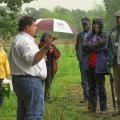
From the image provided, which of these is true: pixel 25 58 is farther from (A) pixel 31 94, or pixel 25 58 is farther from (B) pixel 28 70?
(A) pixel 31 94

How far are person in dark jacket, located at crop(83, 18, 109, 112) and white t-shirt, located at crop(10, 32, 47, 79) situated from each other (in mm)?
2952

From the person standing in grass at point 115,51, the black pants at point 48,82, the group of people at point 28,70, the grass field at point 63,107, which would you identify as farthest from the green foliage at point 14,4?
the group of people at point 28,70

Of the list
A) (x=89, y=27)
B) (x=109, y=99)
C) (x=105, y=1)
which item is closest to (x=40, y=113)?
(x=89, y=27)

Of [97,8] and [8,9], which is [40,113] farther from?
[97,8]

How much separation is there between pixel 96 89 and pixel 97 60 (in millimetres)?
676

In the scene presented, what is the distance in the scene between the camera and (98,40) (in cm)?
951

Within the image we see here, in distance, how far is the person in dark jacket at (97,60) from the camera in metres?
9.41

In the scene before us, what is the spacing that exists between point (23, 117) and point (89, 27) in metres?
4.54

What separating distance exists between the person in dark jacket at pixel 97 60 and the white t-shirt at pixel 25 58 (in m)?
2.95

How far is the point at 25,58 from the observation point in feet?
21.1

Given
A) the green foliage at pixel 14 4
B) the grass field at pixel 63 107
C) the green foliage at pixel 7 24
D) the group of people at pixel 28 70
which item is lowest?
the grass field at pixel 63 107

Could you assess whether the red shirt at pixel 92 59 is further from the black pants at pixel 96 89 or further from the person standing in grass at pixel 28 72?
the person standing in grass at pixel 28 72

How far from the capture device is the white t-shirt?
643 cm

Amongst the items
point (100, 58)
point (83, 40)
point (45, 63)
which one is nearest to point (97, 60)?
point (100, 58)
